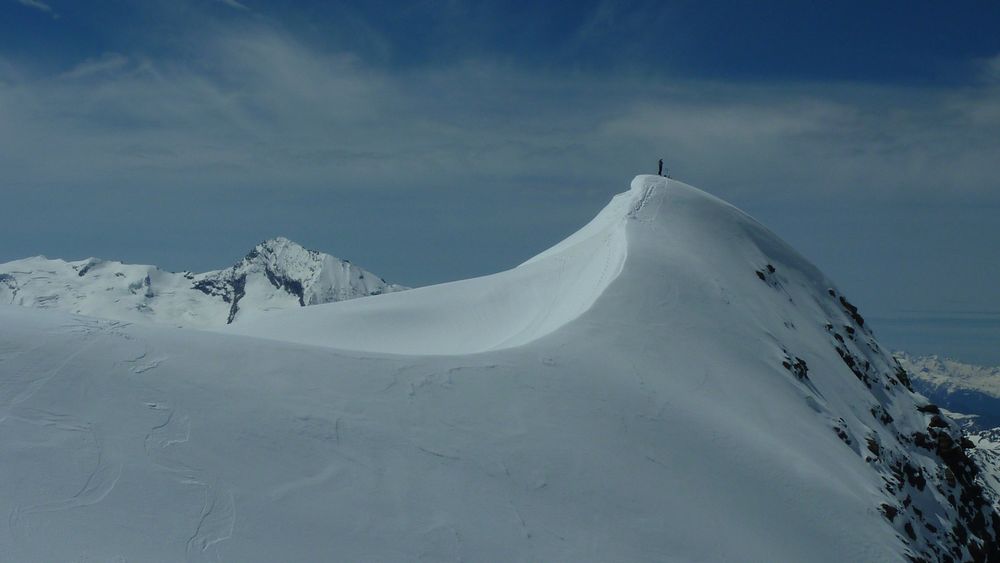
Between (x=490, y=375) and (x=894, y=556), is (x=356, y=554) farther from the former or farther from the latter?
(x=894, y=556)

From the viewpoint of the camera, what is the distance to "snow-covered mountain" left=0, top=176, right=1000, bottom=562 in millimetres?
13820

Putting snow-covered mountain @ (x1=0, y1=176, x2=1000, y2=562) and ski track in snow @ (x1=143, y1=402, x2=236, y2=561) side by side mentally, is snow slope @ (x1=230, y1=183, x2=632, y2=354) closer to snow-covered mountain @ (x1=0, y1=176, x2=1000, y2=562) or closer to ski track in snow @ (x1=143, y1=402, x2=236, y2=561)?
snow-covered mountain @ (x1=0, y1=176, x2=1000, y2=562)

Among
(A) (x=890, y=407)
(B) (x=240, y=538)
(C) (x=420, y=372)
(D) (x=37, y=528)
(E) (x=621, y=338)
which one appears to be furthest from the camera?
(A) (x=890, y=407)

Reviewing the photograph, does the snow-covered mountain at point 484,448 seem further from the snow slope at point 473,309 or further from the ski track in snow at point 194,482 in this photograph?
the snow slope at point 473,309

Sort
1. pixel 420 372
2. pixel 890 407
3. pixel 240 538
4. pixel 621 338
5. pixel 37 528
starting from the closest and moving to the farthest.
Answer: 1. pixel 37 528
2. pixel 240 538
3. pixel 420 372
4. pixel 621 338
5. pixel 890 407

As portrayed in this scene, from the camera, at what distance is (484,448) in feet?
58.7

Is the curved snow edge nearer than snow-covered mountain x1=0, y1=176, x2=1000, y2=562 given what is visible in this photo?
No

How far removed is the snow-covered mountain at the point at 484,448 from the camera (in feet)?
45.3

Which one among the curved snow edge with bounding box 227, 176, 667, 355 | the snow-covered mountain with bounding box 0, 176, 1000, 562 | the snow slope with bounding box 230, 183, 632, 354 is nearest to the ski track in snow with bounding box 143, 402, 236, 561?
the snow-covered mountain with bounding box 0, 176, 1000, 562

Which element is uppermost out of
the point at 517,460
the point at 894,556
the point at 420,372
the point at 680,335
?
the point at 680,335

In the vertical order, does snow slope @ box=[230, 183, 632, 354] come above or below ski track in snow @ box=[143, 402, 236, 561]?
above

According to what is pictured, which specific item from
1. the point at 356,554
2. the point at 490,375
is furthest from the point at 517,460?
the point at 356,554

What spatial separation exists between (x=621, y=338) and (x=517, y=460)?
28.7 feet

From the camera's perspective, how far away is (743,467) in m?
20.6
